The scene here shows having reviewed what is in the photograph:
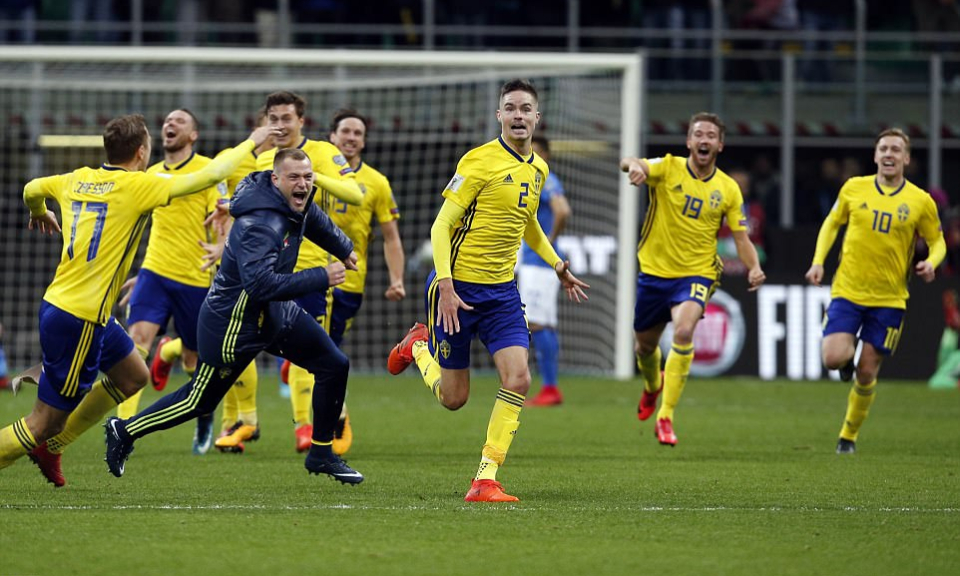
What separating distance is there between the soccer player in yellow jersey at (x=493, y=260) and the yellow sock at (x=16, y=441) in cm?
221

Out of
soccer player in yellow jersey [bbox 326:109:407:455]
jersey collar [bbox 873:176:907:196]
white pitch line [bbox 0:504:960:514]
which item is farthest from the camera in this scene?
jersey collar [bbox 873:176:907:196]

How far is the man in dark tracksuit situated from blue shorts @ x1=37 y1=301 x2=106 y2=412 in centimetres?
41

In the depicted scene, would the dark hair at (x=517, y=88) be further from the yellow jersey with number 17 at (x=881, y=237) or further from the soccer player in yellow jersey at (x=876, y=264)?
the yellow jersey with number 17 at (x=881, y=237)

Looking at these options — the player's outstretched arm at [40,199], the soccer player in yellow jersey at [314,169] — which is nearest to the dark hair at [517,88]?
the soccer player in yellow jersey at [314,169]

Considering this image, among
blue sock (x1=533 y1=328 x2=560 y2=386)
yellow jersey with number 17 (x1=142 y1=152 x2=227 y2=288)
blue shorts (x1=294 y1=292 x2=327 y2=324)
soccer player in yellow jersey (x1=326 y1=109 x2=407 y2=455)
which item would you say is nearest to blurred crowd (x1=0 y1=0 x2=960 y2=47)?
blue sock (x1=533 y1=328 x2=560 y2=386)

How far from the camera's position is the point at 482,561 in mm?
5934

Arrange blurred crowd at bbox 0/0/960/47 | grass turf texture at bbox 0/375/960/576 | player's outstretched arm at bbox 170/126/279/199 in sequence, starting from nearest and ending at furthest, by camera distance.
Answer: grass turf texture at bbox 0/375/960/576 < player's outstretched arm at bbox 170/126/279/199 < blurred crowd at bbox 0/0/960/47

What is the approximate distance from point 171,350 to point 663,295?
370 cm

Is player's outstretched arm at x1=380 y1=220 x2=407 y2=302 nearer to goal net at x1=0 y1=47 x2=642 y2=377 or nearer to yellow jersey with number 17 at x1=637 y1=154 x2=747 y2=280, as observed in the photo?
yellow jersey with number 17 at x1=637 y1=154 x2=747 y2=280

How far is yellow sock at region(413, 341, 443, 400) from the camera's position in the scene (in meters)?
8.67

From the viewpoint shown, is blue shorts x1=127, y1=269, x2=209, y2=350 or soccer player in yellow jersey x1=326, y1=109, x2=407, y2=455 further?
soccer player in yellow jersey x1=326, y1=109, x2=407, y2=455

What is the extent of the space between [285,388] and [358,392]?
3.01 feet

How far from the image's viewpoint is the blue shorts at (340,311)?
1091cm

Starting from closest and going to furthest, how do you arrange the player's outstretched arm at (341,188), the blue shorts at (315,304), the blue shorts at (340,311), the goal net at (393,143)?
the player's outstretched arm at (341,188), the blue shorts at (315,304), the blue shorts at (340,311), the goal net at (393,143)
